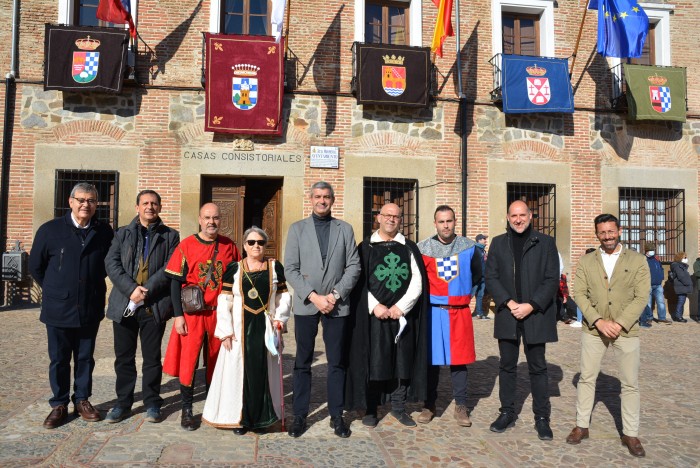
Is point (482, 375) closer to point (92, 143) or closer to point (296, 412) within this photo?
point (296, 412)

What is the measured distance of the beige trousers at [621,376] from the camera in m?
3.71

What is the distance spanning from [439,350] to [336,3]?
29.5ft

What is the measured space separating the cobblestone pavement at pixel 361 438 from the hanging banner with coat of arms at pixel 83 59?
6388 millimetres

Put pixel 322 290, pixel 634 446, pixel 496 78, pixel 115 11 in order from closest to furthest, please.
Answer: pixel 634 446 < pixel 322 290 < pixel 115 11 < pixel 496 78

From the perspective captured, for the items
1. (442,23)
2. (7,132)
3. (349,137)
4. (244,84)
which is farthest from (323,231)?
(7,132)

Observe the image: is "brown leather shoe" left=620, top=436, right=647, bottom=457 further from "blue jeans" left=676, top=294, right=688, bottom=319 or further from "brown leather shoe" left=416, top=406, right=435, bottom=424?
"blue jeans" left=676, top=294, right=688, bottom=319

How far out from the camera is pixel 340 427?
12.9ft

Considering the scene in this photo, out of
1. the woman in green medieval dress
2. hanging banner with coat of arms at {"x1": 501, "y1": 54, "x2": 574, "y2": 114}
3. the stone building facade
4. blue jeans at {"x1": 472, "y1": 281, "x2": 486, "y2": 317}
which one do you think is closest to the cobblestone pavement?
the woman in green medieval dress

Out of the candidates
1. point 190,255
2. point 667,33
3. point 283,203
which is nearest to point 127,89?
point 283,203

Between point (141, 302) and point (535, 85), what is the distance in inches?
386

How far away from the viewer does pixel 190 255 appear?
13.5ft

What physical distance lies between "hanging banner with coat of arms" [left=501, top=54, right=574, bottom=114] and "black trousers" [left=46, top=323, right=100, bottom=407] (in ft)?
31.0

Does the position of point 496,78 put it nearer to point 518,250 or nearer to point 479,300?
point 479,300

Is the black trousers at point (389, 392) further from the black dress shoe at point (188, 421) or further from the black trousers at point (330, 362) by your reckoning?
the black dress shoe at point (188, 421)
